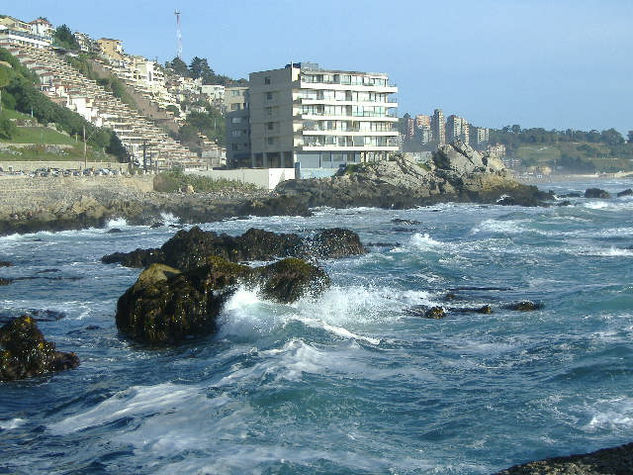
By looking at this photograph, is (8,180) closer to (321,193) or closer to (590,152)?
(321,193)

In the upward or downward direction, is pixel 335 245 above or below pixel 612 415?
above

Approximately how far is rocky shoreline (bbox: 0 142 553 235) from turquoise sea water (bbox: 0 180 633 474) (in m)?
22.8

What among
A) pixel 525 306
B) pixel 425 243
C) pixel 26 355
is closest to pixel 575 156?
pixel 425 243

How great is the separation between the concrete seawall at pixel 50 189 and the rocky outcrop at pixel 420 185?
13.9 m

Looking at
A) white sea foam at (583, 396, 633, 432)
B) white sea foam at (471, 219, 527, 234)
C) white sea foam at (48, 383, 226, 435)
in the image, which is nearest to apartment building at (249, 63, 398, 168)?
white sea foam at (471, 219, 527, 234)

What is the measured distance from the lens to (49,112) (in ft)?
285

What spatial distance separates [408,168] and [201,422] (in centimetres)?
6456

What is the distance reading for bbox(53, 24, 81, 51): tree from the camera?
477ft

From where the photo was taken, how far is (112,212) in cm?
4994

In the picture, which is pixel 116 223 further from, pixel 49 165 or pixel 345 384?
pixel 345 384

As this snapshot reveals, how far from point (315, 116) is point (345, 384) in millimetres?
63554

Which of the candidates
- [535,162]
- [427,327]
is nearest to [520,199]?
[427,327]

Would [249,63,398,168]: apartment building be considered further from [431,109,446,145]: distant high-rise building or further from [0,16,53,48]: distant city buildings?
[431,109,446,145]: distant high-rise building

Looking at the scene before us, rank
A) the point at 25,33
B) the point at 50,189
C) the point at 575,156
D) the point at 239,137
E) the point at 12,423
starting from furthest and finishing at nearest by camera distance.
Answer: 1. the point at 575,156
2. the point at 25,33
3. the point at 239,137
4. the point at 50,189
5. the point at 12,423
